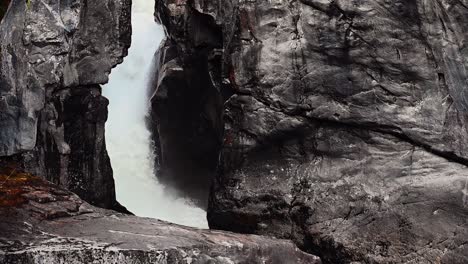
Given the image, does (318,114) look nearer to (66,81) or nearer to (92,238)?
(66,81)

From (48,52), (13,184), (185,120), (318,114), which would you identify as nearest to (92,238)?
(13,184)

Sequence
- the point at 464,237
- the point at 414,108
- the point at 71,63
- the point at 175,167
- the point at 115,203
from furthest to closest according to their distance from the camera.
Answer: the point at 175,167, the point at 115,203, the point at 71,63, the point at 414,108, the point at 464,237

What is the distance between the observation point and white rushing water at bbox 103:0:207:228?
19188mm

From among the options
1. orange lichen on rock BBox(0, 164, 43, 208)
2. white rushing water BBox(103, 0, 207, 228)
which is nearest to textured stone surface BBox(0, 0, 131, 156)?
orange lichen on rock BBox(0, 164, 43, 208)

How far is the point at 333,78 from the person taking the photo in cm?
1424

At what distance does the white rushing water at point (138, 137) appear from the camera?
755 inches

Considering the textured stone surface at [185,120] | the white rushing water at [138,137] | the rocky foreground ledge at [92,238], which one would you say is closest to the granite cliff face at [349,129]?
the rocky foreground ledge at [92,238]

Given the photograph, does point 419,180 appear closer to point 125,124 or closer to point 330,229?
point 330,229

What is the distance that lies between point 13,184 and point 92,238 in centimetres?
222

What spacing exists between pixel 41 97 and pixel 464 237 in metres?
9.50

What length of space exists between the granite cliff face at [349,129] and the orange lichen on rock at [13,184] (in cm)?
504

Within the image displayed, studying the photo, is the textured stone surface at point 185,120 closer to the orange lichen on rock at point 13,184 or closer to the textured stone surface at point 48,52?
the textured stone surface at point 48,52

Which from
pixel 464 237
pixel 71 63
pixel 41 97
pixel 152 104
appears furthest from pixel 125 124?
pixel 464 237

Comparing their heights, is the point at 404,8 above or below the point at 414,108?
above
